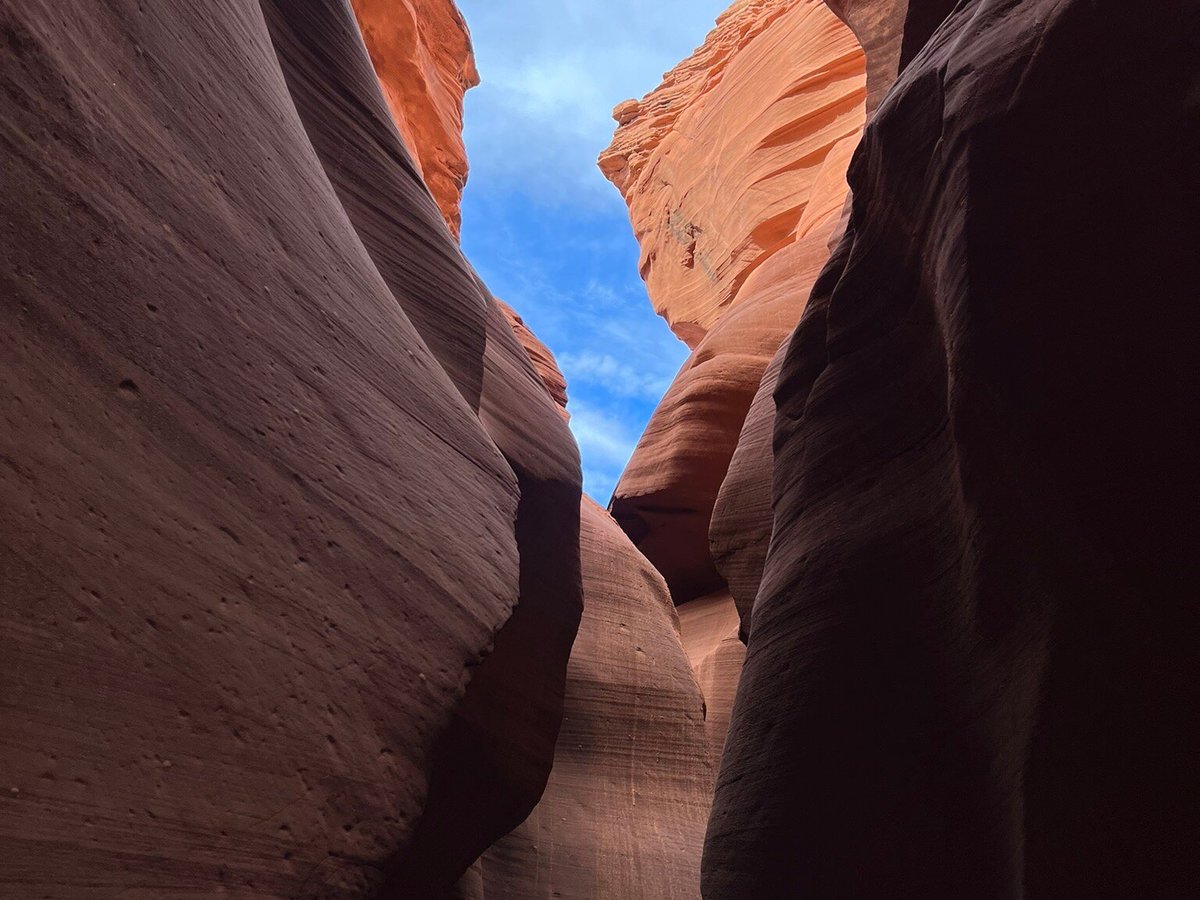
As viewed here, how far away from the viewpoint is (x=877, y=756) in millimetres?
3047

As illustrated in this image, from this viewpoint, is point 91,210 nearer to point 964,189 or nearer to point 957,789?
point 964,189

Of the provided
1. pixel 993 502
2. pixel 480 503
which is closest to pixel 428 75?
pixel 480 503

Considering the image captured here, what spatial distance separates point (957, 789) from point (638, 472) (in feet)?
25.3

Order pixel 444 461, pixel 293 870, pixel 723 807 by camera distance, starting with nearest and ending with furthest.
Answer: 1. pixel 293 870
2. pixel 444 461
3. pixel 723 807

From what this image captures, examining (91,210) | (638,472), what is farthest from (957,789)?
(638,472)

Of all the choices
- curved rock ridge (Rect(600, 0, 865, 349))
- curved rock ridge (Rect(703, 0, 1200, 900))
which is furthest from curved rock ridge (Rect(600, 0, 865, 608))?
curved rock ridge (Rect(703, 0, 1200, 900))

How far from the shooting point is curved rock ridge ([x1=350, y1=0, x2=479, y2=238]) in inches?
416

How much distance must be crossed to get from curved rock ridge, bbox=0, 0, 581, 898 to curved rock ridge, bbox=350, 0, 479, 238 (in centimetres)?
781

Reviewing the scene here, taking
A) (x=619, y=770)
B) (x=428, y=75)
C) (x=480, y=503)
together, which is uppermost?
(x=428, y=75)

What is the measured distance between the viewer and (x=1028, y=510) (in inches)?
101

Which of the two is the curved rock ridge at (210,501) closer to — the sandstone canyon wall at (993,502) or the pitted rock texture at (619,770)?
the sandstone canyon wall at (993,502)

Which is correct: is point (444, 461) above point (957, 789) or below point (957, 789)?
above

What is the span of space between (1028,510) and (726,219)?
42.9 ft

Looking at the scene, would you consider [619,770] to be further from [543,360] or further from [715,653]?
[543,360]
